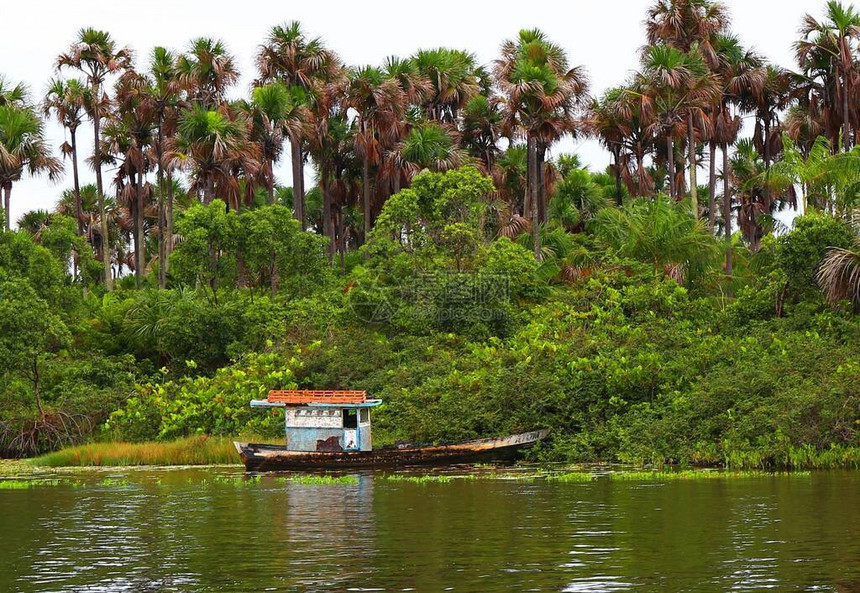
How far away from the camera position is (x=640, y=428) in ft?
112

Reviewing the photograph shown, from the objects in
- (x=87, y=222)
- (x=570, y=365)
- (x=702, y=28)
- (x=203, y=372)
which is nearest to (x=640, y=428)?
(x=570, y=365)

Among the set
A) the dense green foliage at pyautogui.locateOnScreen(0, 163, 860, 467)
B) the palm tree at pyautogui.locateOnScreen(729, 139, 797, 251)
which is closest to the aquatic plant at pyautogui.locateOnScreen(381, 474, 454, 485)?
the dense green foliage at pyautogui.locateOnScreen(0, 163, 860, 467)

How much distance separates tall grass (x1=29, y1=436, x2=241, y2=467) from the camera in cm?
3831

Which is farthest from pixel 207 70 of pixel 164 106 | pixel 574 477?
pixel 574 477

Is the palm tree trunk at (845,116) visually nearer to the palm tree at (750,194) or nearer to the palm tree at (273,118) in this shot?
the palm tree at (750,194)

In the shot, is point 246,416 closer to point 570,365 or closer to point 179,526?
point 570,365

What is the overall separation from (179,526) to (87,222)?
6052cm

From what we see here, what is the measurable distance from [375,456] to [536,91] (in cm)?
2363

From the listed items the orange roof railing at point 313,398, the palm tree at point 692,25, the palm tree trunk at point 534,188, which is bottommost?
the orange roof railing at point 313,398

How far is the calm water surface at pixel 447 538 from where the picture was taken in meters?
15.1

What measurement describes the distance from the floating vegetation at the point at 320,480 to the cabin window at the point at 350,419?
9.92 feet

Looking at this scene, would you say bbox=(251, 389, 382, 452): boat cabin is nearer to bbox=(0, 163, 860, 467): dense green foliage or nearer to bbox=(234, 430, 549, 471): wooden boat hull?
bbox=(234, 430, 549, 471): wooden boat hull

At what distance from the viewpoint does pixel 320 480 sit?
31203mm

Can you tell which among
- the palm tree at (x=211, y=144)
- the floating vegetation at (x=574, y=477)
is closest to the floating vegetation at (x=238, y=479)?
the floating vegetation at (x=574, y=477)
